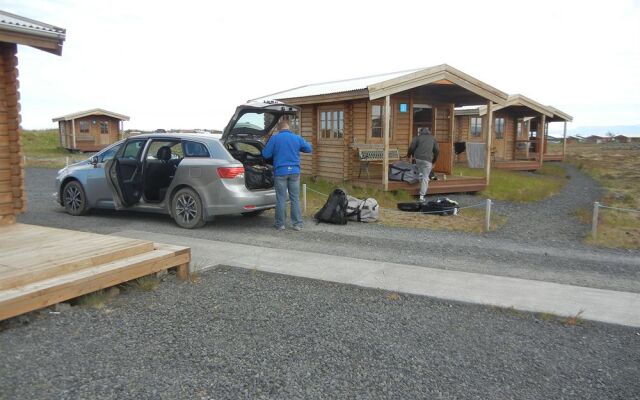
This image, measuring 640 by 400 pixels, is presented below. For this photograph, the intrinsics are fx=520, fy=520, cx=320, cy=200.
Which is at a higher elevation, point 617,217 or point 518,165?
point 518,165

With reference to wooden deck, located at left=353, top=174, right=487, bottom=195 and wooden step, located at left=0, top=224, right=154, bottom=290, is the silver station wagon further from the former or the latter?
wooden deck, located at left=353, top=174, right=487, bottom=195

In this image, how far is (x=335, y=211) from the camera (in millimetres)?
9664

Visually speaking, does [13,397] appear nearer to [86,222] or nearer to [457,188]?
[86,222]

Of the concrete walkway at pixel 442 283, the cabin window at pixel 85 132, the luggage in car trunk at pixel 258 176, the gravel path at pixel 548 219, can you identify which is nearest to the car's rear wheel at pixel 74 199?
the luggage in car trunk at pixel 258 176

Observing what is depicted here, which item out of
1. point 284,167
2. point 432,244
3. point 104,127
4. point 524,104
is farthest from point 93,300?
point 104,127

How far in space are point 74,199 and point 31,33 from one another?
4228 millimetres

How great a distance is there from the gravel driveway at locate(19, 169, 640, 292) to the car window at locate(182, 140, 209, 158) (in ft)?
4.14

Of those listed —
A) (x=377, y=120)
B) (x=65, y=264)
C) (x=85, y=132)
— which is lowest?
(x=65, y=264)

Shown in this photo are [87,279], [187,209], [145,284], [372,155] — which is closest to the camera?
[87,279]

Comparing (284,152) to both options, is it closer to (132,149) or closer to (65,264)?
(132,149)

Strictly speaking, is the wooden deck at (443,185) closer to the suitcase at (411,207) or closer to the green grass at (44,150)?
the suitcase at (411,207)

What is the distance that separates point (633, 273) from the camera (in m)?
6.61

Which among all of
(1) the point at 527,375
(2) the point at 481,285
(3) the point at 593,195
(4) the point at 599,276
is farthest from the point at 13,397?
(3) the point at 593,195

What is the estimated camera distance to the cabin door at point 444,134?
17.0 meters
